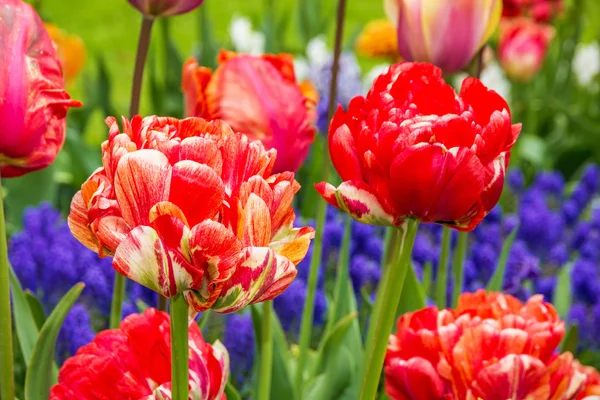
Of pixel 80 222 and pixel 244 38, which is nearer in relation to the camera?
pixel 80 222

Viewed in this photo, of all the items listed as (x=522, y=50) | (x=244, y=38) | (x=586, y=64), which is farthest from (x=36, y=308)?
(x=586, y=64)

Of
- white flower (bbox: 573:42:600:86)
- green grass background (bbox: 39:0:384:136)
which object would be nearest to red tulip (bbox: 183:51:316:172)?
white flower (bbox: 573:42:600:86)

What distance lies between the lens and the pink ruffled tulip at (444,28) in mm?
1010

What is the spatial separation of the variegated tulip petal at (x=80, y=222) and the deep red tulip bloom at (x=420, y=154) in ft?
0.54

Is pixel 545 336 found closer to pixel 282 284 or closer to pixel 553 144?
pixel 282 284

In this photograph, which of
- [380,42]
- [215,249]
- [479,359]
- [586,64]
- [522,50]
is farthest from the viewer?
[586,64]

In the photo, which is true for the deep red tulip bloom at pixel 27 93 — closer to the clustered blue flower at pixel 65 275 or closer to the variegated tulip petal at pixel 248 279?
the variegated tulip petal at pixel 248 279

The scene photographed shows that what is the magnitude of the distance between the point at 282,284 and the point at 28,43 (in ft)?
1.06

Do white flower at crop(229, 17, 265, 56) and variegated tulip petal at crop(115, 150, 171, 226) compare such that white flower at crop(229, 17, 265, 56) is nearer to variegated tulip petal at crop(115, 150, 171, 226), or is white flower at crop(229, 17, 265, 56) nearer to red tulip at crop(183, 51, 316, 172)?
red tulip at crop(183, 51, 316, 172)

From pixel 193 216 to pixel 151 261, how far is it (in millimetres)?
35

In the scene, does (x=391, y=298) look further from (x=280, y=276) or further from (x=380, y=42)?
(x=380, y=42)

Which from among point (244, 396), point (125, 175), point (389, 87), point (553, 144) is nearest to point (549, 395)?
point (389, 87)

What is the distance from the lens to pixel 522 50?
2924 millimetres

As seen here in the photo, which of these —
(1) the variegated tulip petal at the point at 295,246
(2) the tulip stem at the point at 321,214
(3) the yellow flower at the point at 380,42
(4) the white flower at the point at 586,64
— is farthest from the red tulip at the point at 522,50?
(1) the variegated tulip petal at the point at 295,246
